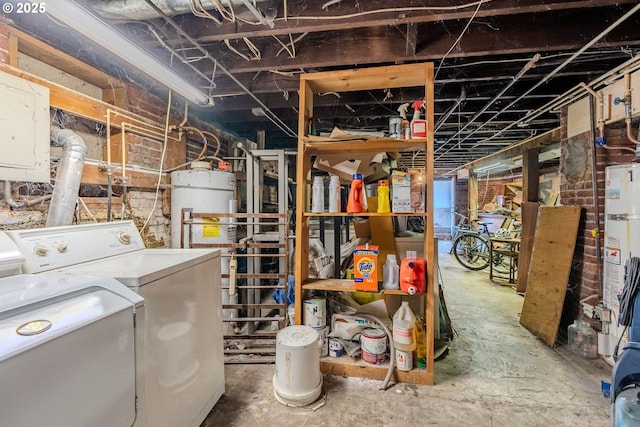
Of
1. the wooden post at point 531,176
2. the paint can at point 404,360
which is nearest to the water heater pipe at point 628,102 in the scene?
the paint can at point 404,360

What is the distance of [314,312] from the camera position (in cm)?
208

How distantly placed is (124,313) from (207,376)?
2.76 feet

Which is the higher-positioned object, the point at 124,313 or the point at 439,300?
the point at 124,313

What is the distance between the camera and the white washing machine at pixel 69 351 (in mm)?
692

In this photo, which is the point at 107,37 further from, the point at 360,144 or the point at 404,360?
the point at 404,360

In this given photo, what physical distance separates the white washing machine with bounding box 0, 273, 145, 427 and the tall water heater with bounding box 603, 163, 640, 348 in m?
3.00

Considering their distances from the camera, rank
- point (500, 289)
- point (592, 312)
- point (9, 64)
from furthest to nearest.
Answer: point (500, 289), point (592, 312), point (9, 64)

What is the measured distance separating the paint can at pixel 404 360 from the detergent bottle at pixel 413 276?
43 centimetres

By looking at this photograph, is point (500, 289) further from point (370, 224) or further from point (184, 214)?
point (184, 214)

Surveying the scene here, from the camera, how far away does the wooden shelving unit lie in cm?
193

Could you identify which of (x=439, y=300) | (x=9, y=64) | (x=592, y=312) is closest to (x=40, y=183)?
(x=9, y=64)

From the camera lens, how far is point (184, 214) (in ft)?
8.36

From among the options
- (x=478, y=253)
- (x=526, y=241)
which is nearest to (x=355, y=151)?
(x=526, y=241)

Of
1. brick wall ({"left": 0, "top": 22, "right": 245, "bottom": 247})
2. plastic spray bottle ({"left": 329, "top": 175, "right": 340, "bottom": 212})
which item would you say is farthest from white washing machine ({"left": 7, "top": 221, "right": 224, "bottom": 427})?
plastic spray bottle ({"left": 329, "top": 175, "right": 340, "bottom": 212})
